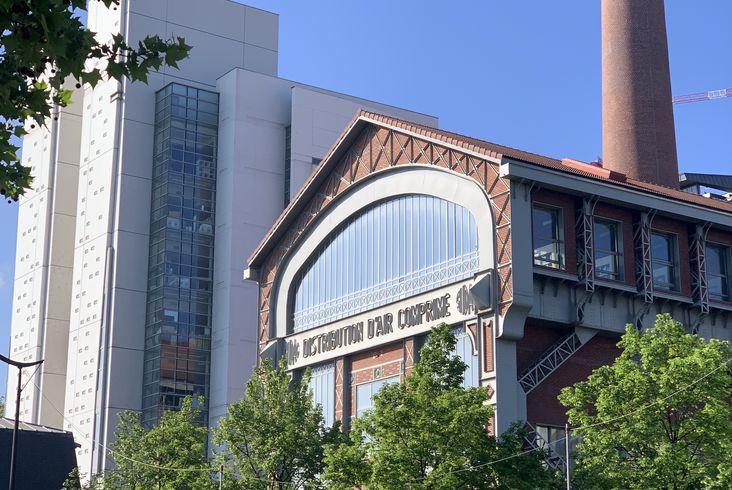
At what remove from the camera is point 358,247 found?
1989 inches

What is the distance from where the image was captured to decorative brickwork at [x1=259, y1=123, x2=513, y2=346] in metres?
41.9

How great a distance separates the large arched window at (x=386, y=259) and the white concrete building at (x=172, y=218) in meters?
32.2

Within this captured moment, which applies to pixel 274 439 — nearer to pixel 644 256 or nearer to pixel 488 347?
pixel 488 347

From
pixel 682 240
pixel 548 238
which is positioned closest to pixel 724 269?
pixel 682 240

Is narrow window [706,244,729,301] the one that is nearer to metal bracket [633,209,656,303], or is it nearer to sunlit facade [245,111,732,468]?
sunlit facade [245,111,732,468]

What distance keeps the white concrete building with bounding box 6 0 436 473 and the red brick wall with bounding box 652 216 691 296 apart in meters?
43.5

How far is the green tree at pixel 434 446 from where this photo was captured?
1308 inches

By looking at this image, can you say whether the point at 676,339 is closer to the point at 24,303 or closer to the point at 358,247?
the point at 358,247

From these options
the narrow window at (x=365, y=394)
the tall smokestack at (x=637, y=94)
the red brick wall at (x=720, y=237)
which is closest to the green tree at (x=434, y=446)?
the narrow window at (x=365, y=394)

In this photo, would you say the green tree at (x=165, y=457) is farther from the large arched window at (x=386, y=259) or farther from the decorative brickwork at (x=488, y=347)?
the decorative brickwork at (x=488, y=347)

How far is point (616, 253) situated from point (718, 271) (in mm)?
5870

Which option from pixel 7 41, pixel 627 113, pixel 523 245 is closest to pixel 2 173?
pixel 7 41

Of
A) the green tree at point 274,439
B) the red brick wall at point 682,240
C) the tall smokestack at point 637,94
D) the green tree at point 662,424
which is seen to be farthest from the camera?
the tall smokestack at point 637,94

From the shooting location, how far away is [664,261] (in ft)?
152
